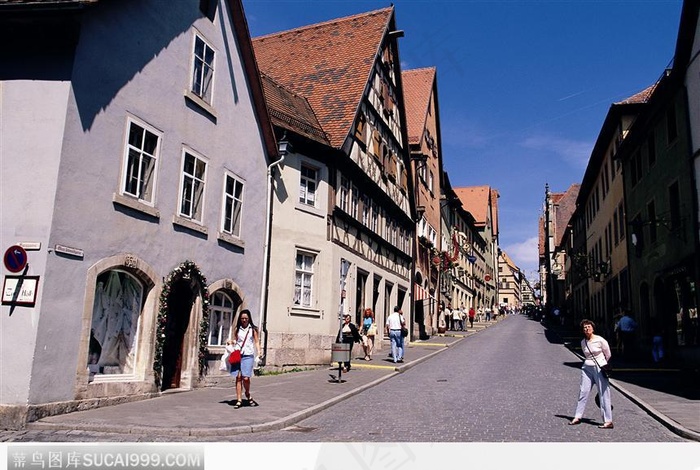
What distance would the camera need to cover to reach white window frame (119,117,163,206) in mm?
12101

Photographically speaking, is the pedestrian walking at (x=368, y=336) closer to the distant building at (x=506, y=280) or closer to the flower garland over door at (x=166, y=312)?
the flower garland over door at (x=166, y=312)

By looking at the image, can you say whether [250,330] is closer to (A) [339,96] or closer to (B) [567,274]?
(A) [339,96]

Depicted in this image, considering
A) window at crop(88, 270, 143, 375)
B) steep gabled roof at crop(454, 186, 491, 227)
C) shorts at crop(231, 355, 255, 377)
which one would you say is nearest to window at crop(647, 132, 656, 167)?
shorts at crop(231, 355, 255, 377)

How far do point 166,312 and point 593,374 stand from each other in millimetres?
8367

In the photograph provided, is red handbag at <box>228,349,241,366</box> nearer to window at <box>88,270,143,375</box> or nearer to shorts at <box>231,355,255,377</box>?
shorts at <box>231,355,255,377</box>

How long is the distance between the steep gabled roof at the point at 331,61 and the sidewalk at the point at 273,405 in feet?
27.7

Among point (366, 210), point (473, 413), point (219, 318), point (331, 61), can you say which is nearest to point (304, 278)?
point (219, 318)

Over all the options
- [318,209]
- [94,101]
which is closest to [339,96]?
[318,209]

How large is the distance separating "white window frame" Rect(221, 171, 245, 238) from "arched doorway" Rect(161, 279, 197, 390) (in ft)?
6.58

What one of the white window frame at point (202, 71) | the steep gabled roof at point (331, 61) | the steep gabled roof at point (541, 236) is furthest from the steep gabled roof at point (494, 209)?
the white window frame at point (202, 71)

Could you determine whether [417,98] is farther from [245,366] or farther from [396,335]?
[245,366]

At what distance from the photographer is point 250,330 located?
39.2 ft

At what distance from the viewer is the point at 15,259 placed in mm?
10047

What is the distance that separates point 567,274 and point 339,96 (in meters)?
43.1
